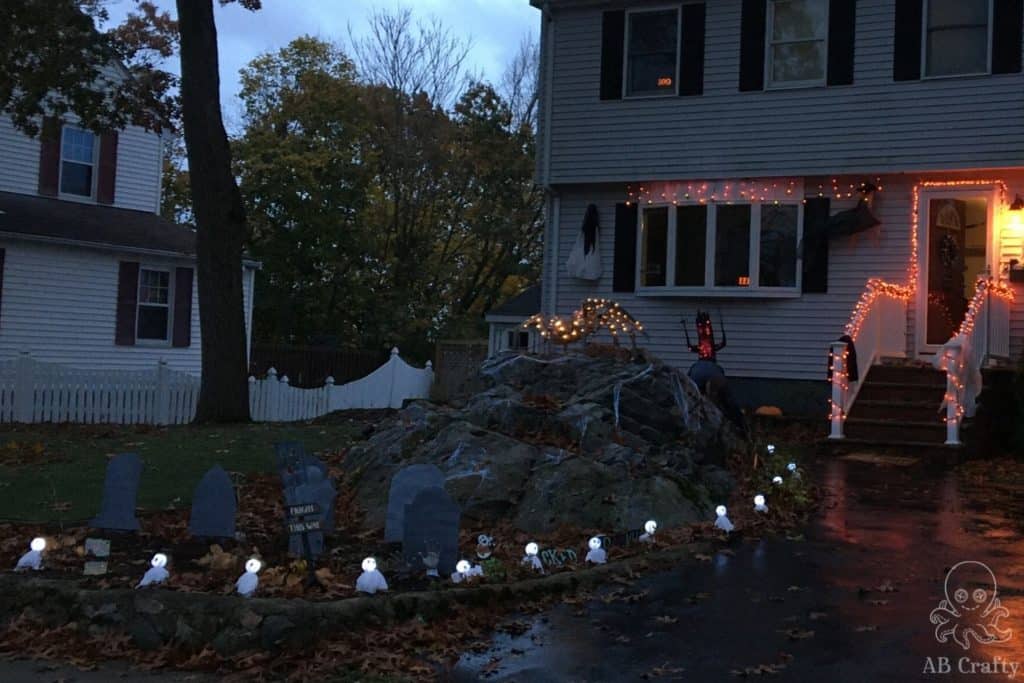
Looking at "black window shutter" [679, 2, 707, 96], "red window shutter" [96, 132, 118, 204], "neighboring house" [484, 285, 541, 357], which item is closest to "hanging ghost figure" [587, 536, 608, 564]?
"black window shutter" [679, 2, 707, 96]

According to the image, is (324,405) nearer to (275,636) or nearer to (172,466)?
(172,466)

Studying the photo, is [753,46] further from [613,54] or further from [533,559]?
[533,559]

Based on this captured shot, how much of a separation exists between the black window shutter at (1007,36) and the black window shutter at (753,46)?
3382mm

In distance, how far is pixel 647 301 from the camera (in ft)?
60.0

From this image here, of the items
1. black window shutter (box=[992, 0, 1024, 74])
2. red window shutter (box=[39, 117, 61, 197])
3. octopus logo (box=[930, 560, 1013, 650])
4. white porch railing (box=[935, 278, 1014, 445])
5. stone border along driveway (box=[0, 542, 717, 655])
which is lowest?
stone border along driveway (box=[0, 542, 717, 655])

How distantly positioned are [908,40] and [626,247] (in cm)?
535

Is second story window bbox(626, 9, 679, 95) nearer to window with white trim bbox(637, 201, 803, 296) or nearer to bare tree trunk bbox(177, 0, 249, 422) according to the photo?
window with white trim bbox(637, 201, 803, 296)

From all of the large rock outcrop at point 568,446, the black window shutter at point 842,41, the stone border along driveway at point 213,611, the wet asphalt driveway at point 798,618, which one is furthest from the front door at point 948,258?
the stone border along driveway at point 213,611

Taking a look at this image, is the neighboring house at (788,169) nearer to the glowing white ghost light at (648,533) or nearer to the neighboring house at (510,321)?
the neighboring house at (510,321)

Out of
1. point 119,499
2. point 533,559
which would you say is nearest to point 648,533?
point 533,559

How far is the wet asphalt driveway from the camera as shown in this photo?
5.61 meters

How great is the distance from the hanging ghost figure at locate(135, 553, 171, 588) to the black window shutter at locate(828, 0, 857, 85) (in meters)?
13.5

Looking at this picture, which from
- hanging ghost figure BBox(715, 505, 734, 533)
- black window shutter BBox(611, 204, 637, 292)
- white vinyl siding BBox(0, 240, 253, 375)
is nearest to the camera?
hanging ghost figure BBox(715, 505, 734, 533)

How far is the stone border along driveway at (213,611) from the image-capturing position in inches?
237
